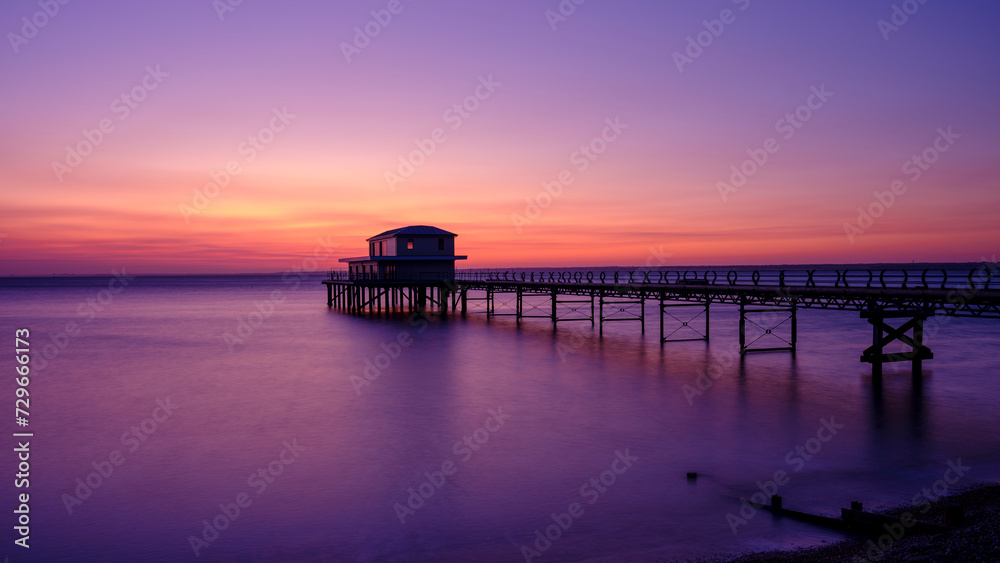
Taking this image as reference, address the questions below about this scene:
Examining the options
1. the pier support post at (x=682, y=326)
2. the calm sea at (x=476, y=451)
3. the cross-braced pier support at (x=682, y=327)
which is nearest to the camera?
the calm sea at (x=476, y=451)

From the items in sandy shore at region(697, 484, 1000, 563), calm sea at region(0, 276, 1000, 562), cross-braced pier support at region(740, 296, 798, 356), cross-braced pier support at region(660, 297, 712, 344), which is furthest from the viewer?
cross-braced pier support at region(660, 297, 712, 344)

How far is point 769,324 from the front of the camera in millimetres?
59188

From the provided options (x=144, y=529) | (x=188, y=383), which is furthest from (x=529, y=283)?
(x=144, y=529)

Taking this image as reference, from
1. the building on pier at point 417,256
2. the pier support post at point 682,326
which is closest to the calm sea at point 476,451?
the pier support post at point 682,326

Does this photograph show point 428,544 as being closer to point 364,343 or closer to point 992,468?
point 992,468

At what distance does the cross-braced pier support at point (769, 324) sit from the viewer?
3312 cm

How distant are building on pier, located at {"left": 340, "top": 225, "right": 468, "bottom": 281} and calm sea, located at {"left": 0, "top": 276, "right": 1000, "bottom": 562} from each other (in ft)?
79.0

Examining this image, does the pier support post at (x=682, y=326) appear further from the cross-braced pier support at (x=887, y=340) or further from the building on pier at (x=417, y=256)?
the building on pier at (x=417, y=256)

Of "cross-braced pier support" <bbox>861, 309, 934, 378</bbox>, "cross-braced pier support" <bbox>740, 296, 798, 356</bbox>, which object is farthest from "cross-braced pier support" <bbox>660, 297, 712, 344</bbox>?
"cross-braced pier support" <bbox>861, 309, 934, 378</bbox>

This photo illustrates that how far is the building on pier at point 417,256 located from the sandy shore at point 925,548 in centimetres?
5024

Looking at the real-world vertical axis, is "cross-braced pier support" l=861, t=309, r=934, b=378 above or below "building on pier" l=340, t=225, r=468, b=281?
below

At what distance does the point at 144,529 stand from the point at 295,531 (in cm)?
296

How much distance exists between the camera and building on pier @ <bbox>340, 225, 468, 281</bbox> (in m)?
59.6

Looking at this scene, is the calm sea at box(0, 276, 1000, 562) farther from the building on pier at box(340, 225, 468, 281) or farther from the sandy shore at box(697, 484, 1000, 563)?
the building on pier at box(340, 225, 468, 281)
